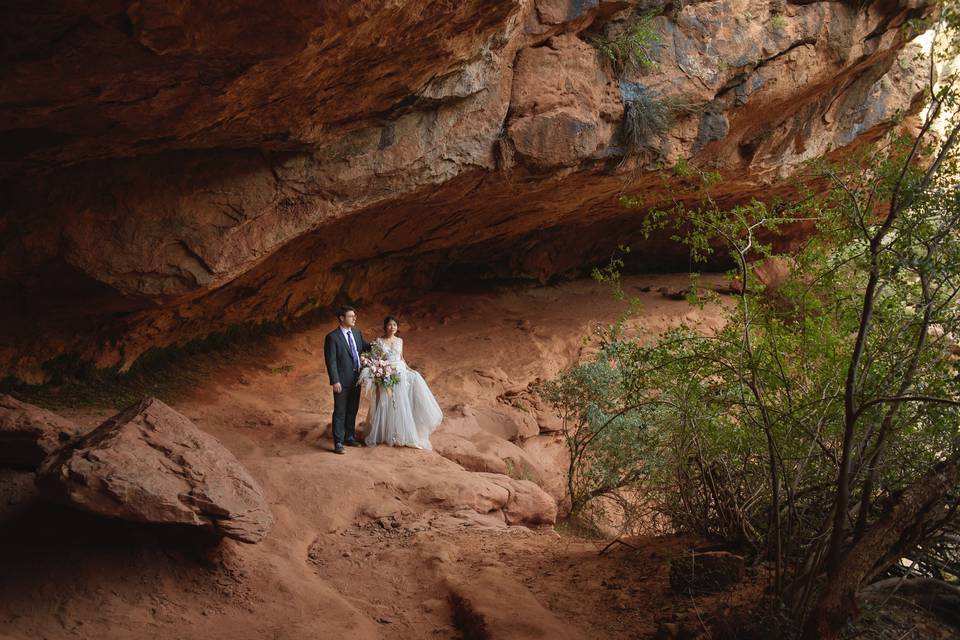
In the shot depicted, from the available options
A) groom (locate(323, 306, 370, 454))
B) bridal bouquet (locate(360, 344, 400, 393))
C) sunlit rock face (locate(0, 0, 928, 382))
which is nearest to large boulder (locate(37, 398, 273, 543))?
sunlit rock face (locate(0, 0, 928, 382))

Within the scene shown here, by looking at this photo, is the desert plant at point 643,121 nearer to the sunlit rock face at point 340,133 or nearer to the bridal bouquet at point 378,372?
the sunlit rock face at point 340,133

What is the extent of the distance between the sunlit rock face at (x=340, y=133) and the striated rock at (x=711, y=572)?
379 centimetres

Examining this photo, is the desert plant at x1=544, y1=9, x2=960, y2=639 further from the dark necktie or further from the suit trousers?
the dark necktie

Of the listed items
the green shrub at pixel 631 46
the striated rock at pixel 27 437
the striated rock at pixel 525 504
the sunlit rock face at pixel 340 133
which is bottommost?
the striated rock at pixel 525 504

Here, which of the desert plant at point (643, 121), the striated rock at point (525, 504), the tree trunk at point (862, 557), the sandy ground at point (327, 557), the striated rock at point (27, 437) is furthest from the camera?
the desert plant at point (643, 121)

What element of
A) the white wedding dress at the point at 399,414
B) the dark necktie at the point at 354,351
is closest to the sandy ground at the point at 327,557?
the white wedding dress at the point at 399,414

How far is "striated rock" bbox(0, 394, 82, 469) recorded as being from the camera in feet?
18.6

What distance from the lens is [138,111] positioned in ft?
20.9

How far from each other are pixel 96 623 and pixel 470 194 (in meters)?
7.55

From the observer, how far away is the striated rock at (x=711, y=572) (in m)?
5.54

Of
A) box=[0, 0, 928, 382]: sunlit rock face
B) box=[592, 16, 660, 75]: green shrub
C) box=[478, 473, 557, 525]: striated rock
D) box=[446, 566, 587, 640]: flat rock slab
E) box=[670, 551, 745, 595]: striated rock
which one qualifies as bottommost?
box=[446, 566, 587, 640]: flat rock slab

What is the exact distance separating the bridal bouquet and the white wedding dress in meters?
0.04

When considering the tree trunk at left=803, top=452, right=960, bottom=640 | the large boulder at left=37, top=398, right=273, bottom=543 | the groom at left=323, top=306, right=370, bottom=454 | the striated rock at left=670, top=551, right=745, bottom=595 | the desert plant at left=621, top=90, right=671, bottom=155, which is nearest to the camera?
the tree trunk at left=803, top=452, right=960, bottom=640

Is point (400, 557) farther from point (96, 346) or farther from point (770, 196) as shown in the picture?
point (770, 196)
